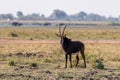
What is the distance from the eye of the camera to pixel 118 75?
22953 millimetres

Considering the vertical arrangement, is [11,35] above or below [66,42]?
below

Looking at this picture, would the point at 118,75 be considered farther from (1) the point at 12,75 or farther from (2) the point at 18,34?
(2) the point at 18,34

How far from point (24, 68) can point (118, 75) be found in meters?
5.09

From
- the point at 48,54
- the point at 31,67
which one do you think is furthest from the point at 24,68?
the point at 48,54

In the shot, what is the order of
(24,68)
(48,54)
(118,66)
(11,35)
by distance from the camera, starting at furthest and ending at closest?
(11,35) → (48,54) → (118,66) → (24,68)

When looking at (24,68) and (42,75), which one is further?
(24,68)

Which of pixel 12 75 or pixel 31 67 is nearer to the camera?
pixel 12 75

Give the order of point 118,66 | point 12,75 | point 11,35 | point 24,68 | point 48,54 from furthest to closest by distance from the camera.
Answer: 1. point 11,35
2. point 48,54
3. point 118,66
4. point 24,68
5. point 12,75

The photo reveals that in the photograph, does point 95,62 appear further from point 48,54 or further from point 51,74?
point 48,54

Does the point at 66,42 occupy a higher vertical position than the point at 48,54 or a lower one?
higher

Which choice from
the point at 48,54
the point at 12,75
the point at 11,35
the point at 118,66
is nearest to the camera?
the point at 12,75

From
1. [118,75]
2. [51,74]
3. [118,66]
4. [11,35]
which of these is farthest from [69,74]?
[11,35]

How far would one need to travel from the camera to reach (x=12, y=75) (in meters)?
21.9

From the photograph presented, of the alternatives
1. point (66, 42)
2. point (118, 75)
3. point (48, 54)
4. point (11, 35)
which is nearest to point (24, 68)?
point (66, 42)
